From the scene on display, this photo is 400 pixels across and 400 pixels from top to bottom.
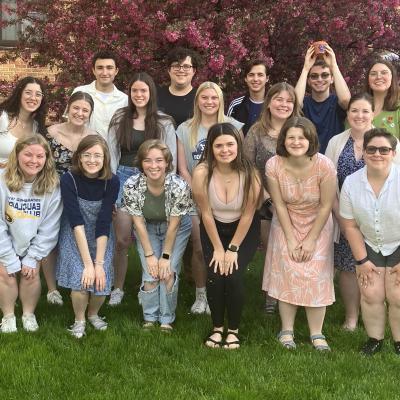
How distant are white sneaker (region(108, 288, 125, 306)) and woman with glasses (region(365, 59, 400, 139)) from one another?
2.93 metres

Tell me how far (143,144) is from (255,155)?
3.41ft

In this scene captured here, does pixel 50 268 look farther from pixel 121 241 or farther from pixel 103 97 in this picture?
pixel 103 97

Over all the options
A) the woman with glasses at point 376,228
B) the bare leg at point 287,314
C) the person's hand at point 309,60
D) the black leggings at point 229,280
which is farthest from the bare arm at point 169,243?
the person's hand at point 309,60

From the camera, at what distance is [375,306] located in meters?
4.62

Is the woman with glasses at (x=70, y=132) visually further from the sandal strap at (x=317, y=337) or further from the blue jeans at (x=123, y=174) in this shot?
the sandal strap at (x=317, y=337)

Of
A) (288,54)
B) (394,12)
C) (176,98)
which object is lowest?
(176,98)

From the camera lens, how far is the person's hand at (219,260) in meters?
4.75

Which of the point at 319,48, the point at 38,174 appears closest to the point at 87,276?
the point at 38,174

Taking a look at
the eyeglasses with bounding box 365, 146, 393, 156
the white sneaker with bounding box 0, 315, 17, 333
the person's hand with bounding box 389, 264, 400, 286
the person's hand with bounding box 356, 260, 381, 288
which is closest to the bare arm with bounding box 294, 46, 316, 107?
the eyeglasses with bounding box 365, 146, 393, 156

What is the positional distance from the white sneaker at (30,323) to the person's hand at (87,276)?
23.3 inches

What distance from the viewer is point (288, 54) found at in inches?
337

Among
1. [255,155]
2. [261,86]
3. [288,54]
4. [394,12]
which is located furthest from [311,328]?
[394,12]

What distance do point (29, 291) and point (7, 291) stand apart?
7.2 inches

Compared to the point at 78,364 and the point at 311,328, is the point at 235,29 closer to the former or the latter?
the point at 311,328
